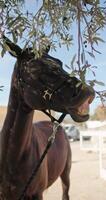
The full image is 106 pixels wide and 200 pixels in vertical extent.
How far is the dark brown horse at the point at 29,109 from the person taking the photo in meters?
3.54

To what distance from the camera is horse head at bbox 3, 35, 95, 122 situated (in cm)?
338

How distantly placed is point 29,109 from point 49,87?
1.48 feet

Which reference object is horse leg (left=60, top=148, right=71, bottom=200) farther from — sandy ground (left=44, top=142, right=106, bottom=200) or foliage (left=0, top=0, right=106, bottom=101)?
foliage (left=0, top=0, right=106, bottom=101)

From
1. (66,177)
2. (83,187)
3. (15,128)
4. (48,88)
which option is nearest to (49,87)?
(48,88)

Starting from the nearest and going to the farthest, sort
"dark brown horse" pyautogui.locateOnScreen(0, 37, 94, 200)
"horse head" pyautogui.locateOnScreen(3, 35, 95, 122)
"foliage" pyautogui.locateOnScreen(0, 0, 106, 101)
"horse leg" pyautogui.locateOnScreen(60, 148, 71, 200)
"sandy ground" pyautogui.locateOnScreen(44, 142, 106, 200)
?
"foliage" pyautogui.locateOnScreen(0, 0, 106, 101)
"horse head" pyautogui.locateOnScreen(3, 35, 95, 122)
"dark brown horse" pyautogui.locateOnScreen(0, 37, 94, 200)
"horse leg" pyautogui.locateOnScreen(60, 148, 71, 200)
"sandy ground" pyautogui.locateOnScreen(44, 142, 106, 200)

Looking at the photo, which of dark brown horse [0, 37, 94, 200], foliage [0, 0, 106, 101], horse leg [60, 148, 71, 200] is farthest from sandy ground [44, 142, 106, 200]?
foliage [0, 0, 106, 101]

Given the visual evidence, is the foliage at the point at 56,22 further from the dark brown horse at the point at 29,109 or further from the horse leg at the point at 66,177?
the horse leg at the point at 66,177

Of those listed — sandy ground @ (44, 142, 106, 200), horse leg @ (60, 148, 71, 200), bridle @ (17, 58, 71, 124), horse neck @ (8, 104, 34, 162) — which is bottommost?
sandy ground @ (44, 142, 106, 200)

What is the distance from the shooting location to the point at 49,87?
3734mm

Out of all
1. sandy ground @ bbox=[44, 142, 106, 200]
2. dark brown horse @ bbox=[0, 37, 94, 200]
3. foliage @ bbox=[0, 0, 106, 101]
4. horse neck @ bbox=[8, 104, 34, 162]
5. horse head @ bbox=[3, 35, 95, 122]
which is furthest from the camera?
sandy ground @ bbox=[44, 142, 106, 200]

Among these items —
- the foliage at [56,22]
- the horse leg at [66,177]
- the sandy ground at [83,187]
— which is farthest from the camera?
the sandy ground at [83,187]

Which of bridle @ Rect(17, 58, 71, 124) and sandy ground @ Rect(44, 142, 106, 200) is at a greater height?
bridle @ Rect(17, 58, 71, 124)

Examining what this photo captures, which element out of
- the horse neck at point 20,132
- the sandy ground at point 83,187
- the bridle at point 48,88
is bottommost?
the sandy ground at point 83,187

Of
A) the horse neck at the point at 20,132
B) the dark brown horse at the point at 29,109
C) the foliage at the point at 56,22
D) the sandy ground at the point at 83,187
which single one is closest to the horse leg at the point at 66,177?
the sandy ground at the point at 83,187
